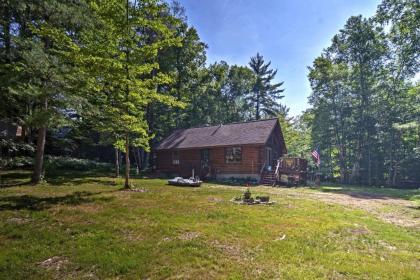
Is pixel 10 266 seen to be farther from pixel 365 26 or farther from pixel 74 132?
pixel 365 26

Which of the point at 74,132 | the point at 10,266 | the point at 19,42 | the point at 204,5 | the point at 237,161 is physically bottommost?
the point at 10,266

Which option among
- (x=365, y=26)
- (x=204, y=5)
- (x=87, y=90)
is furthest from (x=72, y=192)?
(x=365, y=26)

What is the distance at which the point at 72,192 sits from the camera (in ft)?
40.3

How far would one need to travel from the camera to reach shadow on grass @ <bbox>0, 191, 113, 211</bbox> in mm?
9064

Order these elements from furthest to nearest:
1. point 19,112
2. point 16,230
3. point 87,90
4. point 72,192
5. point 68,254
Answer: point 19,112
point 87,90
point 72,192
point 16,230
point 68,254

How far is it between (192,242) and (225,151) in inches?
764

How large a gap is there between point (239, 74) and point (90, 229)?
40824mm

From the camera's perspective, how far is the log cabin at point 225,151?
2389cm

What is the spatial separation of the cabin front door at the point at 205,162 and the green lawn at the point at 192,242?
15.7 m

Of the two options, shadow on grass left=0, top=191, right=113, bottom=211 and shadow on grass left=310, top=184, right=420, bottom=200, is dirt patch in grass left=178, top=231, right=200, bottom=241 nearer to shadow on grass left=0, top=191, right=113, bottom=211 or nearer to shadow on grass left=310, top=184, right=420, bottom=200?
shadow on grass left=0, top=191, right=113, bottom=211

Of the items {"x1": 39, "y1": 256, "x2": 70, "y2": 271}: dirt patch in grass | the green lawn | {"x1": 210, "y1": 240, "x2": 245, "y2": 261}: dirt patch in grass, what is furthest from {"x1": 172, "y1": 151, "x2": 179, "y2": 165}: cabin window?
{"x1": 39, "y1": 256, "x2": 70, "y2": 271}: dirt patch in grass

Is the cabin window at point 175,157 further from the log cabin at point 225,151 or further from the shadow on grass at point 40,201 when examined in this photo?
the shadow on grass at point 40,201

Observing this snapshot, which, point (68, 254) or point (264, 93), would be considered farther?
point (264, 93)

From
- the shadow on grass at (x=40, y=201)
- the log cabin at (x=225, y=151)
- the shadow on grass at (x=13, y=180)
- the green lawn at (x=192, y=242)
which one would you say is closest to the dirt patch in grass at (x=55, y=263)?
the green lawn at (x=192, y=242)
